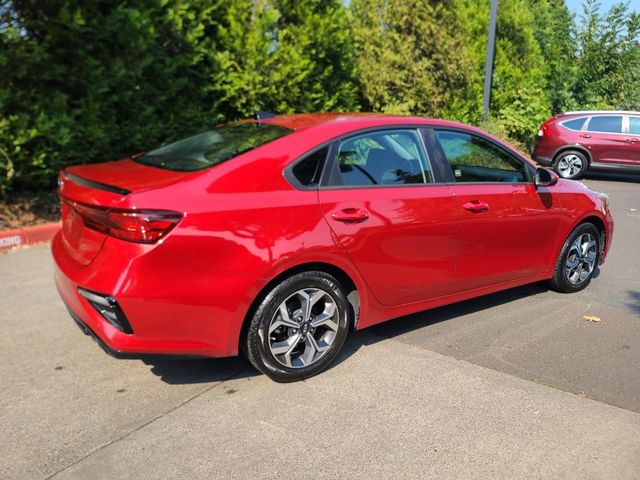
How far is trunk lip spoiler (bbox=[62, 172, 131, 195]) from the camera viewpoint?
3.14 meters

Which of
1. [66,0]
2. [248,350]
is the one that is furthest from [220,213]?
[66,0]

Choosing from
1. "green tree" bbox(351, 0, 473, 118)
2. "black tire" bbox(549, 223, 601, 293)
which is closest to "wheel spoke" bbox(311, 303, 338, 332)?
"black tire" bbox(549, 223, 601, 293)

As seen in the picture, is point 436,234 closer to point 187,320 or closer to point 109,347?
point 187,320

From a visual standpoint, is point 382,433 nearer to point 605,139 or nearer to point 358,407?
point 358,407

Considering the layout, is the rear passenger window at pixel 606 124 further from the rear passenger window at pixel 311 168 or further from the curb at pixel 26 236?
the rear passenger window at pixel 311 168

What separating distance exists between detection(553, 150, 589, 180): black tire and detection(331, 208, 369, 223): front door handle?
1065 cm

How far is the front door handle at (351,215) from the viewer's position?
11.6 ft

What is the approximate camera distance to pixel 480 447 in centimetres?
292

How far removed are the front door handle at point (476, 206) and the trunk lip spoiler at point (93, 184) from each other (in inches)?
90.6

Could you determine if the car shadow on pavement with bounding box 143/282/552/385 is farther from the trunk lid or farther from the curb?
the curb

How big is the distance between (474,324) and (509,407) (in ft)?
4.11

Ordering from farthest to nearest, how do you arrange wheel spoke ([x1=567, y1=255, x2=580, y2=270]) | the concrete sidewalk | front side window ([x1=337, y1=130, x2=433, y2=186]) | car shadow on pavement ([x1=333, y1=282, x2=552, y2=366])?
wheel spoke ([x1=567, y1=255, x2=580, y2=270]) < car shadow on pavement ([x1=333, y1=282, x2=552, y2=366]) < front side window ([x1=337, y1=130, x2=433, y2=186]) < the concrete sidewalk

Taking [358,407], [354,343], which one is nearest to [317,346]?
[358,407]

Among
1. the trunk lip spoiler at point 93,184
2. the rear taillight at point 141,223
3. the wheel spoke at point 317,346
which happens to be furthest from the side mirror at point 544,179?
the trunk lip spoiler at point 93,184
